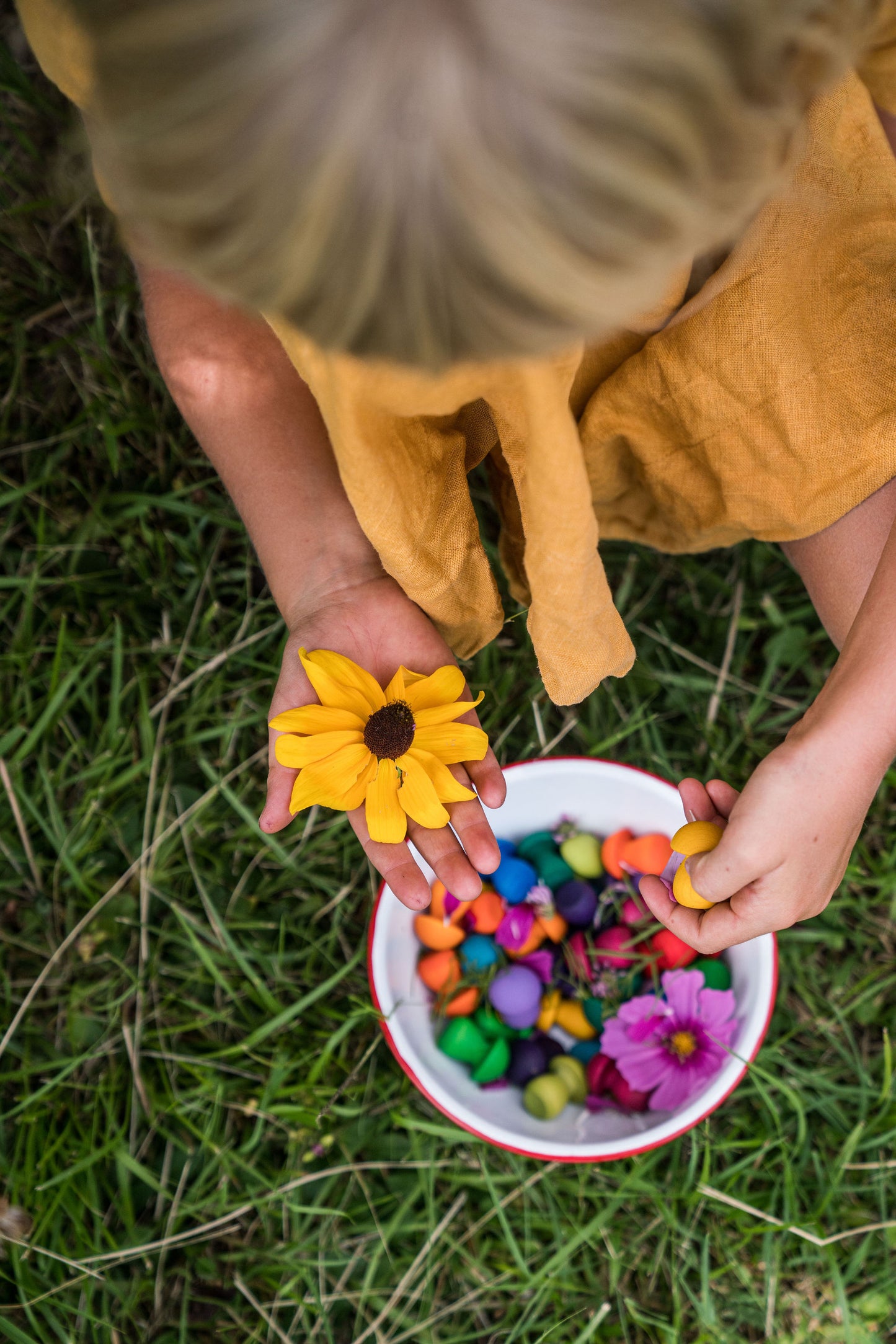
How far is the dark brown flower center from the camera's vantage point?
0.81m

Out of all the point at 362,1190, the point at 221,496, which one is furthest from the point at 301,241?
the point at 362,1190

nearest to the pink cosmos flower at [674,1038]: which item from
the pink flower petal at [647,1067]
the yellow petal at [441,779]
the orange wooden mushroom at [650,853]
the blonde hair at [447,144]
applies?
the pink flower petal at [647,1067]

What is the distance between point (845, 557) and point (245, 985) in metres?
0.85

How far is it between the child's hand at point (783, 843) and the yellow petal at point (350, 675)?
0.99 feet

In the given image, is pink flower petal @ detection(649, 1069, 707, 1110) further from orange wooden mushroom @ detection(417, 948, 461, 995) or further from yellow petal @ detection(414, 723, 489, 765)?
yellow petal @ detection(414, 723, 489, 765)

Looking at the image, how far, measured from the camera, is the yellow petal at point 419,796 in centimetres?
80

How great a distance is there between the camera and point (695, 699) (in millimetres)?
1274

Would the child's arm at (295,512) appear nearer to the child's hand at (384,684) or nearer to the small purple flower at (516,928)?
the child's hand at (384,684)

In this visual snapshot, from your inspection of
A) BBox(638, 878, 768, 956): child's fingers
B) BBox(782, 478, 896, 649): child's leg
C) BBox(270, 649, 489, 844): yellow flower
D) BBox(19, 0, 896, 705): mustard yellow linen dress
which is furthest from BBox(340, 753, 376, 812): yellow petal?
BBox(782, 478, 896, 649): child's leg

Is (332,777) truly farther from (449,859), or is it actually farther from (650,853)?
(650,853)

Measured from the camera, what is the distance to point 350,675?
82 cm

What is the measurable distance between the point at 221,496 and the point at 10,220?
0.49 metres

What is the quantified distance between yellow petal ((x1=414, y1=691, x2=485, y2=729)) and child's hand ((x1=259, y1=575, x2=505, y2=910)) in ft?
0.19

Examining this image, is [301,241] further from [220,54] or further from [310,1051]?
[310,1051]
